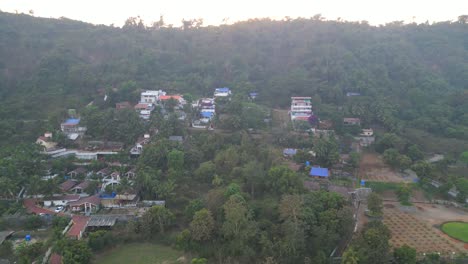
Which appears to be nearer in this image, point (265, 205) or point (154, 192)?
point (265, 205)

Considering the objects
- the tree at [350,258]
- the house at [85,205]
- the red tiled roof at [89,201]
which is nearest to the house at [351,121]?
the tree at [350,258]

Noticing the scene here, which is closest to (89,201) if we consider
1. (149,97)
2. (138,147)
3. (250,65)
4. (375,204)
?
(138,147)

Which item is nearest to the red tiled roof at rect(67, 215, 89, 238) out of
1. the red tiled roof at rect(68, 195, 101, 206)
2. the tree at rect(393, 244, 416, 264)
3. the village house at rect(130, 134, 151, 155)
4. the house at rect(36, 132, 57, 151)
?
the red tiled roof at rect(68, 195, 101, 206)

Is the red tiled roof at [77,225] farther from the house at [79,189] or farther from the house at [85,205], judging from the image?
the house at [79,189]

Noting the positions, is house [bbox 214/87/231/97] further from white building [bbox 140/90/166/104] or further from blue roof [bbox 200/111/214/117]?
white building [bbox 140/90/166/104]

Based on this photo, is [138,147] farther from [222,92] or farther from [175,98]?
[222,92]

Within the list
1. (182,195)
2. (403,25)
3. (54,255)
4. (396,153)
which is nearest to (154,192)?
(182,195)

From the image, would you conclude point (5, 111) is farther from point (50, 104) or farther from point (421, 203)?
point (421, 203)

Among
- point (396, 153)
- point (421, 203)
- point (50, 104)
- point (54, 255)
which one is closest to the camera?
point (54, 255)
